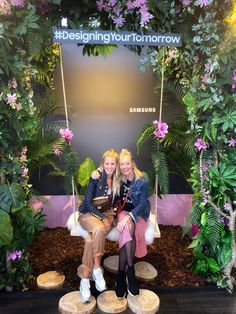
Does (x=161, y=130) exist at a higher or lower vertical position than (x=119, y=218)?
higher

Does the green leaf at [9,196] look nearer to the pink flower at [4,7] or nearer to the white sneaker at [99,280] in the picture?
the white sneaker at [99,280]

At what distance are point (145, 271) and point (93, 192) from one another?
0.90 m

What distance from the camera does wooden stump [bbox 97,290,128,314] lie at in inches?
110

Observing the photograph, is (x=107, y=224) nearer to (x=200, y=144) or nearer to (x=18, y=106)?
(x=200, y=144)

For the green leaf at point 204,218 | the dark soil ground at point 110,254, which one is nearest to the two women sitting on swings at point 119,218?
the dark soil ground at point 110,254

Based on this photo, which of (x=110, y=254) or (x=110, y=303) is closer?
(x=110, y=303)

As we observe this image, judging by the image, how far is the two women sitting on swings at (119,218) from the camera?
9.41 ft

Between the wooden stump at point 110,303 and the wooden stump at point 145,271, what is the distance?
0.40 meters

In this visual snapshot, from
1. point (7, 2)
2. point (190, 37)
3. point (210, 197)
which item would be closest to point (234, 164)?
point (210, 197)

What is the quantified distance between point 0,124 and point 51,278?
4.60 feet

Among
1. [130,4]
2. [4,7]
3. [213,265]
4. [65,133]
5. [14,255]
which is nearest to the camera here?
[4,7]

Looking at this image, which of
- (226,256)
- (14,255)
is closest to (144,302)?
(226,256)

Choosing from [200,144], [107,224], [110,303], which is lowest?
[110,303]

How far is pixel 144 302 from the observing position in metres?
2.82
